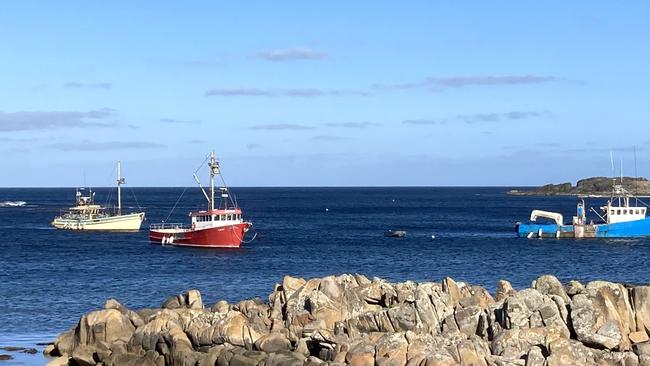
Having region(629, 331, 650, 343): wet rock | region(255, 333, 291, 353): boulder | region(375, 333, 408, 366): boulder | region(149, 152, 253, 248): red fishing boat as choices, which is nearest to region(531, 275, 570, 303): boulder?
region(629, 331, 650, 343): wet rock

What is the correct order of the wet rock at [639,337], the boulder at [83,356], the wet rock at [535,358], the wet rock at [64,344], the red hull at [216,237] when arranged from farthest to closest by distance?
the red hull at [216,237] < the wet rock at [64,344] < the boulder at [83,356] < the wet rock at [639,337] < the wet rock at [535,358]

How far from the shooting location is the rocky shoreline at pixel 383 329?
103 feet

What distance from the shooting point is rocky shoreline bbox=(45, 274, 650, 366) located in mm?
31266

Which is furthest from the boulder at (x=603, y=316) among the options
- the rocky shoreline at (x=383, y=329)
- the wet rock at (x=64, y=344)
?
the wet rock at (x=64, y=344)

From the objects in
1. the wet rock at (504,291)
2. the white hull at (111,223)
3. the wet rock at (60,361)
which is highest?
the white hull at (111,223)

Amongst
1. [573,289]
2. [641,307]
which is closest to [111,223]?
[573,289]

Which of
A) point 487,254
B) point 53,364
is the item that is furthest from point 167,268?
point 53,364

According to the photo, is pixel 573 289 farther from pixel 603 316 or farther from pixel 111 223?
pixel 111 223

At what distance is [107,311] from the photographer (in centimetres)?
3894

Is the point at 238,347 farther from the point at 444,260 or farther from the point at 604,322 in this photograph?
the point at 444,260

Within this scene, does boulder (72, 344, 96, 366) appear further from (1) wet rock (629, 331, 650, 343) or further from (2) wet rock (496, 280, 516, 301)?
(1) wet rock (629, 331, 650, 343)

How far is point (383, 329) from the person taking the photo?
35.4 m

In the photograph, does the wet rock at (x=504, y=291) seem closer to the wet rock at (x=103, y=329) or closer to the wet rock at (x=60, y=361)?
the wet rock at (x=103, y=329)

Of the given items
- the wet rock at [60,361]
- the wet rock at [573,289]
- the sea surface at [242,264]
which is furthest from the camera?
the sea surface at [242,264]
